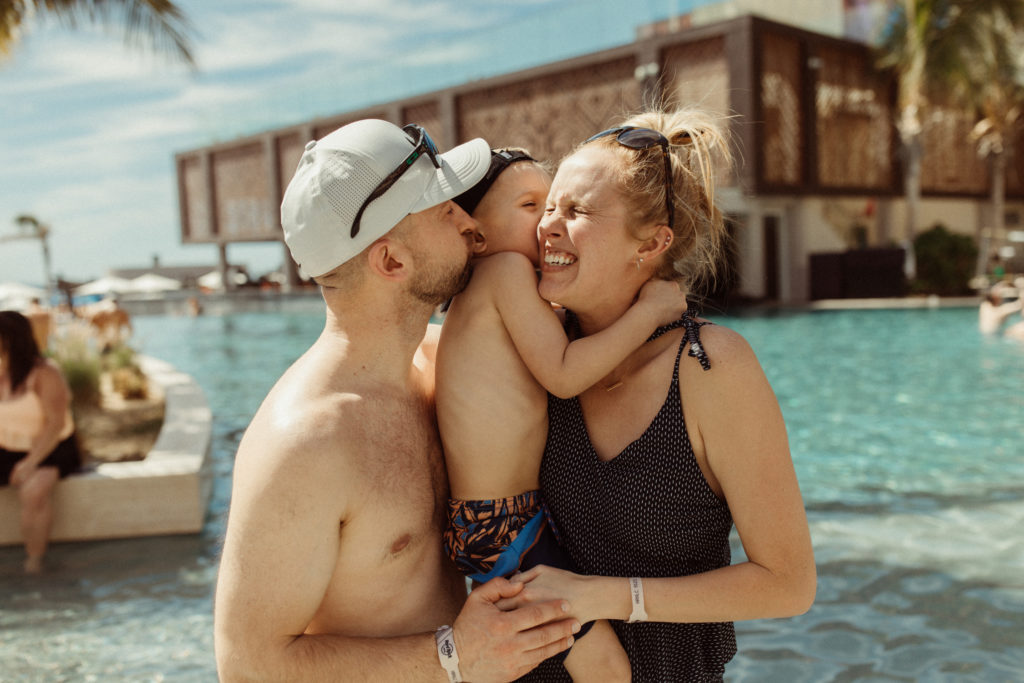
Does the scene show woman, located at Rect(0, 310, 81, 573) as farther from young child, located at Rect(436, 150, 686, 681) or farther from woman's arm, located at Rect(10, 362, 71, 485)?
young child, located at Rect(436, 150, 686, 681)

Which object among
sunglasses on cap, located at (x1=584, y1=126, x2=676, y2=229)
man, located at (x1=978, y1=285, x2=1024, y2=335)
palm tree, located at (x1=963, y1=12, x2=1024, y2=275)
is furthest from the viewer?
palm tree, located at (x1=963, y1=12, x2=1024, y2=275)

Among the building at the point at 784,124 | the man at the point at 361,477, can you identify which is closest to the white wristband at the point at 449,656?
the man at the point at 361,477

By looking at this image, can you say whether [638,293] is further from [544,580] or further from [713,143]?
[544,580]

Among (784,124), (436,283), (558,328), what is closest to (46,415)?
(436,283)

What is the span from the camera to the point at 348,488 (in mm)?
1861

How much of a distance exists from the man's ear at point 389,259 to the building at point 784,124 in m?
20.5

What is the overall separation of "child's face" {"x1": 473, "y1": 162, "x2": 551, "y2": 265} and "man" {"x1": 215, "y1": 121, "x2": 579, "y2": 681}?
0.18 metres

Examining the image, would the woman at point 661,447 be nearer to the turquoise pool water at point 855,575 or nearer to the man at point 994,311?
the turquoise pool water at point 855,575

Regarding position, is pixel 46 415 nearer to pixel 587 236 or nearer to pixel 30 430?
pixel 30 430

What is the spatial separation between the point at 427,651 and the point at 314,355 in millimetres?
752

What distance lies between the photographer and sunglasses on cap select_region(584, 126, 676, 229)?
2.04 m

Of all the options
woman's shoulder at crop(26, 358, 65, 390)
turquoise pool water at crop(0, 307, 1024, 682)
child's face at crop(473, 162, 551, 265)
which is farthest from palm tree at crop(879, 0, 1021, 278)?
child's face at crop(473, 162, 551, 265)

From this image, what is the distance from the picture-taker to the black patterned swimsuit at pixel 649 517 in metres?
1.93

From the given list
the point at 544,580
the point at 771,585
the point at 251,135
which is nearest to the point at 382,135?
the point at 544,580
